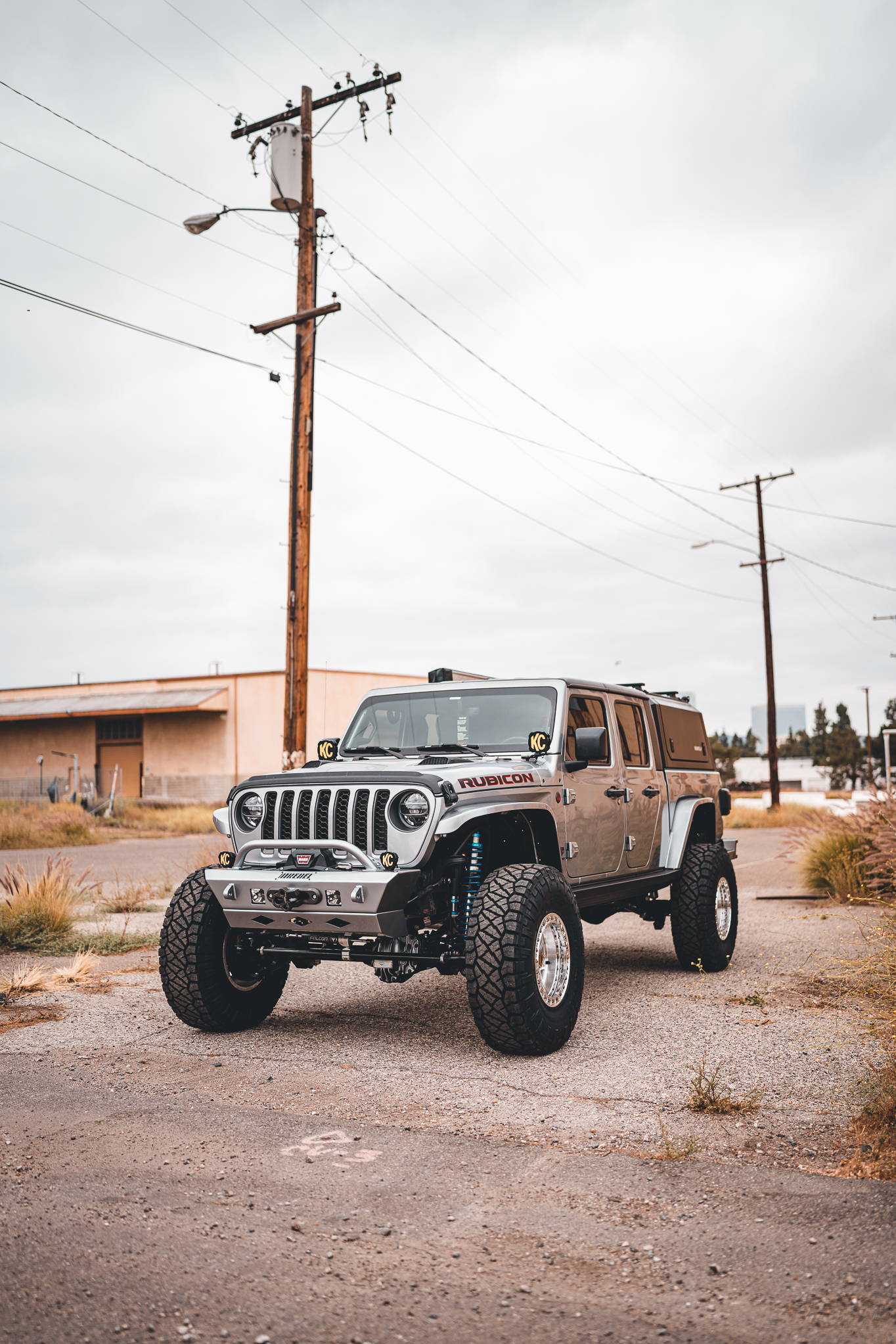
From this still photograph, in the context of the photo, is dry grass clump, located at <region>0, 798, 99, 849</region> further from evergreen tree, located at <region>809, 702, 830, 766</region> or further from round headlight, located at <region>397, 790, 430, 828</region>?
evergreen tree, located at <region>809, 702, 830, 766</region>

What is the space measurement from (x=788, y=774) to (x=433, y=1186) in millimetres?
101564

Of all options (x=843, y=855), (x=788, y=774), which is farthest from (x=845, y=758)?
(x=843, y=855)

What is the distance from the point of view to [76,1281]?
Answer: 355 cm

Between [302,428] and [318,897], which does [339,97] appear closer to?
[302,428]

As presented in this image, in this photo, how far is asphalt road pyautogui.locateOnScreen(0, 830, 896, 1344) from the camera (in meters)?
3.36

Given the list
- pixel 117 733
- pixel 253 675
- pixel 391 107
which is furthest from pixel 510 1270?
pixel 117 733

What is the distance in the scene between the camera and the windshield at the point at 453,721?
792cm

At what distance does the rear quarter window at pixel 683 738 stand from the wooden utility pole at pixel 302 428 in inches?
198

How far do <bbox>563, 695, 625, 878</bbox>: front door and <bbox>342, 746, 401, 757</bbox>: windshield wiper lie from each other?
122 centimetres

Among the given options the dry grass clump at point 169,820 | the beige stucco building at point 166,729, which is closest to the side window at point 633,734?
the dry grass clump at point 169,820

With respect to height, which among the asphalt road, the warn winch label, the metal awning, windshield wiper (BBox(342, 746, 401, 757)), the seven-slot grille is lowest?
the asphalt road

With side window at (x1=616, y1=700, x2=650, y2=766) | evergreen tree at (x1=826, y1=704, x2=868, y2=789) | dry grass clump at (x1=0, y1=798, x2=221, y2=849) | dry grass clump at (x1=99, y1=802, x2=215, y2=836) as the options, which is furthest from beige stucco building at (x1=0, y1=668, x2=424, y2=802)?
evergreen tree at (x1=826, y1=704, x2=868, y2=789)

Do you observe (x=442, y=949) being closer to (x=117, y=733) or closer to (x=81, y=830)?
(x=81, y=830)

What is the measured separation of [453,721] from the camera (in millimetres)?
8195
